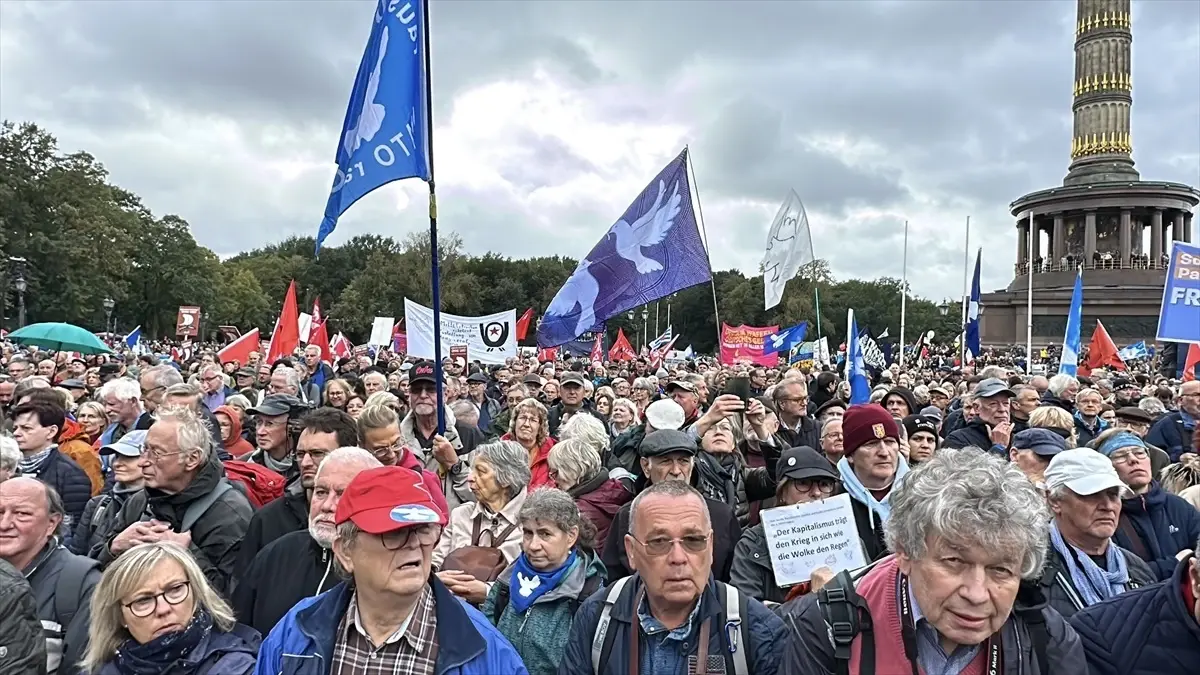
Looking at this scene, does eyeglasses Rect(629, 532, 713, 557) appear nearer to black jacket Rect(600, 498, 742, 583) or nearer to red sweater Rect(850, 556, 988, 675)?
red sweater Rect(850, 556, 988, 675)

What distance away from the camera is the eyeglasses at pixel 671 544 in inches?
104

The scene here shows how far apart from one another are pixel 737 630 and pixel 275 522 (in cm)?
231

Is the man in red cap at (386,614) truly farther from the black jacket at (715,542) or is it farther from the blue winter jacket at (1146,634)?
the blue winter jacket at (1146,634)

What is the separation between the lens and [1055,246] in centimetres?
5378

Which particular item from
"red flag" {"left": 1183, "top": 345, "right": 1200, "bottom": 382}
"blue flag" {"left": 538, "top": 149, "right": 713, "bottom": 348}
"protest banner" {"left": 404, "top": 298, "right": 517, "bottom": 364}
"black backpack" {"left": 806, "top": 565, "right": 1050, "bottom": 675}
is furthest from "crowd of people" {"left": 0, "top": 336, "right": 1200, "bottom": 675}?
"red flag" {"left": 1183, "top": 345, "right": 1200, "bottom": 382}

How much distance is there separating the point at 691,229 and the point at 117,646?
22.9 ft

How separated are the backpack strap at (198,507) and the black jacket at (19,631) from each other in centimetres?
72

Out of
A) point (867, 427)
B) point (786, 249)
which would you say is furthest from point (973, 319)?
point (867, 427)

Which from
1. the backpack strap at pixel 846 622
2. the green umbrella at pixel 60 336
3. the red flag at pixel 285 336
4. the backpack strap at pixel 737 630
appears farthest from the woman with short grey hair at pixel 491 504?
the green umbrella at pixel 60 336

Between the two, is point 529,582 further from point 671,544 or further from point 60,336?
point 60,336

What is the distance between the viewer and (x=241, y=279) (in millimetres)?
85562

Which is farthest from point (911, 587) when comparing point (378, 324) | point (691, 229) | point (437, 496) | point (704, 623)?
point (378, 324)

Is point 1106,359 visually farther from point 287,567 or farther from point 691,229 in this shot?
point 287,567

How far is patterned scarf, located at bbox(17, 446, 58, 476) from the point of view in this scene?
5086mm
